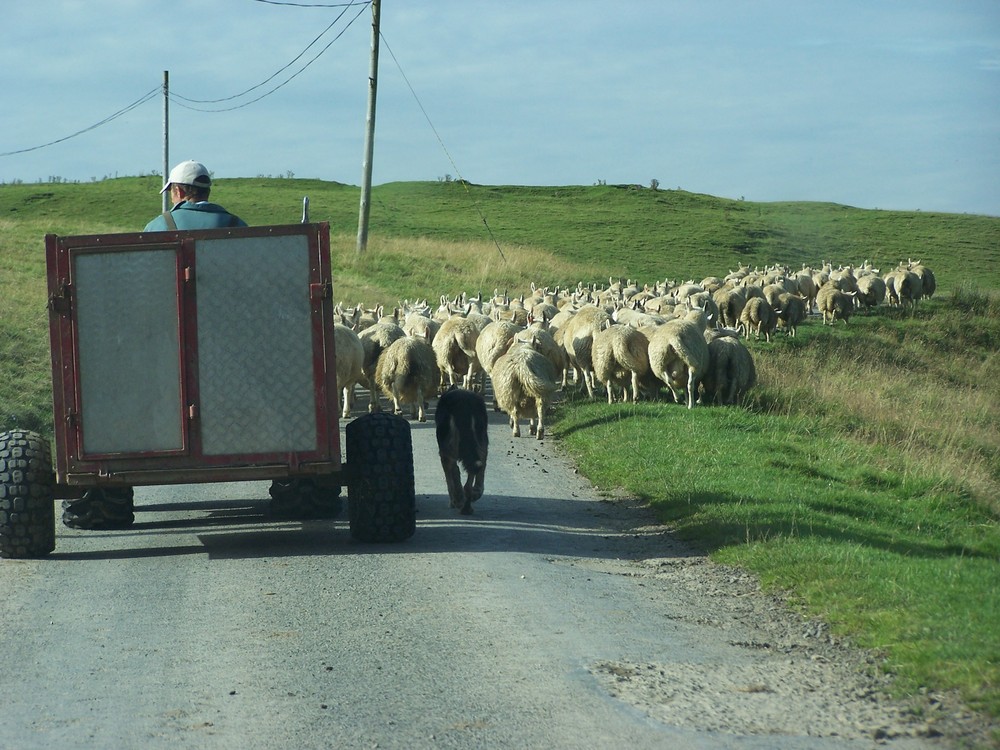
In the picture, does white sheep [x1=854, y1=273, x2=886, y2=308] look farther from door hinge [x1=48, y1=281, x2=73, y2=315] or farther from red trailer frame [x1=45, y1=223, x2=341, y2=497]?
door hinge [x1=48, y1=281, x2=73, y2=315]

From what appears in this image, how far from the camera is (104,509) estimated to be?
10641mm

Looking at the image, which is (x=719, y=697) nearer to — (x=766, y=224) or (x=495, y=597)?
(x=495, y=597)

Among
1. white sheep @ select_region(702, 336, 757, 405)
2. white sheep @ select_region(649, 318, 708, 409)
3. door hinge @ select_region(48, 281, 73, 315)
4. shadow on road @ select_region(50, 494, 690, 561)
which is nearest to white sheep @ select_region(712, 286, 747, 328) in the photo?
white sheep @ select_region(702, 336, 757, 405)

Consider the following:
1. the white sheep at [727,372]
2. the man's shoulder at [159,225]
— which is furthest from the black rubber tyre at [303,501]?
the white sheep at [727,372]

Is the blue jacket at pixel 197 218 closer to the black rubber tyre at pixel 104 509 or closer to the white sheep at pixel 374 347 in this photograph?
the black rubber tyre at pixel 104 509

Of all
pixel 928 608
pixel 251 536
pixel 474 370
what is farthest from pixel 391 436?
pixel 474 370

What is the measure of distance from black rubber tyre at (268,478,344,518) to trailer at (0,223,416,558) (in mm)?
2009

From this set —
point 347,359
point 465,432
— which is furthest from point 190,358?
point 347,359

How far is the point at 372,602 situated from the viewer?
24.7 ft

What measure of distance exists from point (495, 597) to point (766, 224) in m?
72.2

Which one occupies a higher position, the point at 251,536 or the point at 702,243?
the point at 702,243

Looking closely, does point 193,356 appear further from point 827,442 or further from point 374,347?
point 374,347

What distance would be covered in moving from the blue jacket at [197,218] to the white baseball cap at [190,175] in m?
0.16

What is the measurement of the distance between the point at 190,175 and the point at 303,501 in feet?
10.2
